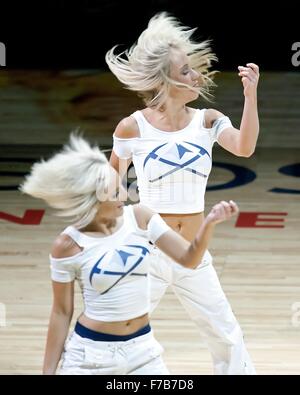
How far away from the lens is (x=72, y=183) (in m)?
4.43

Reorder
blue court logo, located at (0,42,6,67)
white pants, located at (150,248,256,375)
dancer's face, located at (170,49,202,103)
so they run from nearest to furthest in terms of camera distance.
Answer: white pants, located at (150,248,256,375) → dancer's face, located at (170,49,202,103) → blue court logo, located at (0,42,6,67)

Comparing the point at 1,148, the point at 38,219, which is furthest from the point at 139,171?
the point at 1,148

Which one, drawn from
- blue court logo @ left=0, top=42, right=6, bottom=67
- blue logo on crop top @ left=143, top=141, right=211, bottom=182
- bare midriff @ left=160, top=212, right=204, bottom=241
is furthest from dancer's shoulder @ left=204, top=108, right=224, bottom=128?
blue court logo @ left=0, top=42, right=6, bottom=67

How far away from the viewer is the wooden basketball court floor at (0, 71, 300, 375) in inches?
275

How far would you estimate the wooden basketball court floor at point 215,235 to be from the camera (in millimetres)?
6975

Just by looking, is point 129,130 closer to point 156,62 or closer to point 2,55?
point 156,62

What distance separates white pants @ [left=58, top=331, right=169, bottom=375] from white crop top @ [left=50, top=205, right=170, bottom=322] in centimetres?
10

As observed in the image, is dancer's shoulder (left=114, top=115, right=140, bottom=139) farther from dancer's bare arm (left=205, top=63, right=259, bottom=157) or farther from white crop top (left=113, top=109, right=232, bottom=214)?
dancer's bare arm (left=205, top=63, right=259, bottom=157)

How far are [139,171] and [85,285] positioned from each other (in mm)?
1367

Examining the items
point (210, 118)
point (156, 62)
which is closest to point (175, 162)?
point (210, 118)

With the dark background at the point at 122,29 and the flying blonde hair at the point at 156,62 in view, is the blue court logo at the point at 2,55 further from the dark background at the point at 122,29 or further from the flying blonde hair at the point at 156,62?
the flying blonde hair at the point at 156,62

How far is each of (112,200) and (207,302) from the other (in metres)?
1.33

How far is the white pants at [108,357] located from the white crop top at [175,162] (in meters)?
1.28
